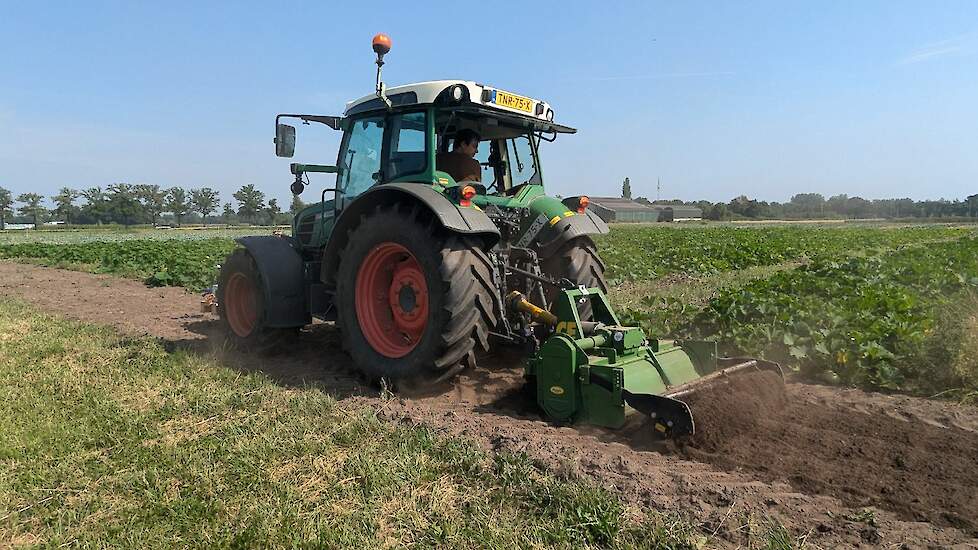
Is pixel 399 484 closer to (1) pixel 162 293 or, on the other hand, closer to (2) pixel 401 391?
(2) pixel 401 391

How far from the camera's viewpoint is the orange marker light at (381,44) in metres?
5.36

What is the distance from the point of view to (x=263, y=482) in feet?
10.6

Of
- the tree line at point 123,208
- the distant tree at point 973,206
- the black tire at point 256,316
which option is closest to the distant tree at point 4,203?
the tree line at point 123,208

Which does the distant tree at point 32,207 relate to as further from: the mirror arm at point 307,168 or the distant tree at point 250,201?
the mirror arm at point 307,168

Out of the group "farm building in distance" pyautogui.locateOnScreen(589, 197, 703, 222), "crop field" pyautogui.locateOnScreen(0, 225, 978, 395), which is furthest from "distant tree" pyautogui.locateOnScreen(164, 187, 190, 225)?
"crop field" pyautogui.locateOnScreen(0, 225, 978, 395)

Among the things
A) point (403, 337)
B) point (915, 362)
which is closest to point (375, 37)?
point (403, 337)

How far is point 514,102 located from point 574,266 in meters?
1.53

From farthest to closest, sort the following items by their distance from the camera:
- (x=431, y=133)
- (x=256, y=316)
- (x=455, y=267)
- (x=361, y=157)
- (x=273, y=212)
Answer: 1. (x=273, y=212)
2. (x=256, y=316)
3. (x=361, y=157)
4. (x=431, y=133)
5. (x=455, y=267)

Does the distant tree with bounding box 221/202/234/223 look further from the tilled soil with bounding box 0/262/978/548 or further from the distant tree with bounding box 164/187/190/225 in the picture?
the tilled soil with bounding box 0/262/978/548

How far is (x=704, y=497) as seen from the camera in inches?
118

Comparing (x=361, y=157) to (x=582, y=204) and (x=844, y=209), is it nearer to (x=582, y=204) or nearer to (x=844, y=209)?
(x=582, y=204)

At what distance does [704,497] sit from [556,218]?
3018 millimetres

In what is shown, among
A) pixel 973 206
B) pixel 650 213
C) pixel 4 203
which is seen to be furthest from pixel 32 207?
pixel 973 206

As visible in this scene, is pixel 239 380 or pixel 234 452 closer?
pixel 234 452
